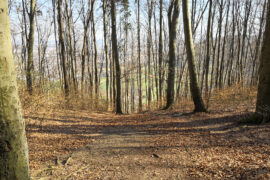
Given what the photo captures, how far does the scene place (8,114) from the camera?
168 cm

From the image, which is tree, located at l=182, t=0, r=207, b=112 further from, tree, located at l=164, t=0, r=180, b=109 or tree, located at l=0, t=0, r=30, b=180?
tree, located at l=0, t=0, r=30, b=180

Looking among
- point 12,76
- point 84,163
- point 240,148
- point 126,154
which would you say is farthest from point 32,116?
point 240,148

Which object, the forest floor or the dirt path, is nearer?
the forest floor

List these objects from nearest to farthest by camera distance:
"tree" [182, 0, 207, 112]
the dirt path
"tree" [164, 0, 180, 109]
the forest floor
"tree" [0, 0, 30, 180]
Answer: "tree" [0, 0, 30, 180] → the forest floor → the dirt path → "tree" [182, 0, 207, 112] → "tree" [164, 0, 180, 109]

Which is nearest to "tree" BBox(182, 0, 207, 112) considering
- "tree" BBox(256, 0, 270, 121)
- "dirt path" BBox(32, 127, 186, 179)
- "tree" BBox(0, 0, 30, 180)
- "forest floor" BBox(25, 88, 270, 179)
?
"forest floor" BBox(25, 88, 270, 179)

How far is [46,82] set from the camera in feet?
21.5

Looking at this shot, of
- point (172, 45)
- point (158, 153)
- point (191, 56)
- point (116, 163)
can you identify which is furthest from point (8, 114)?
point (172, 45)

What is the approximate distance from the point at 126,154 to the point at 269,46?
453 centimetres

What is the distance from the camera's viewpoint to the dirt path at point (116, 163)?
118 inches

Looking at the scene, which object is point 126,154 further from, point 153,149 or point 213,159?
point 213,159

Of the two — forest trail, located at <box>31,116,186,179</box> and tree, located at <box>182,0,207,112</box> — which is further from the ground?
tree, located at <box>182,0,207,112</box>

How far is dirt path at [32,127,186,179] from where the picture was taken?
2.99 metres

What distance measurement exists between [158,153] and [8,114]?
2.93 m

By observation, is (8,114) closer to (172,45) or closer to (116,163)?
(116,163)
